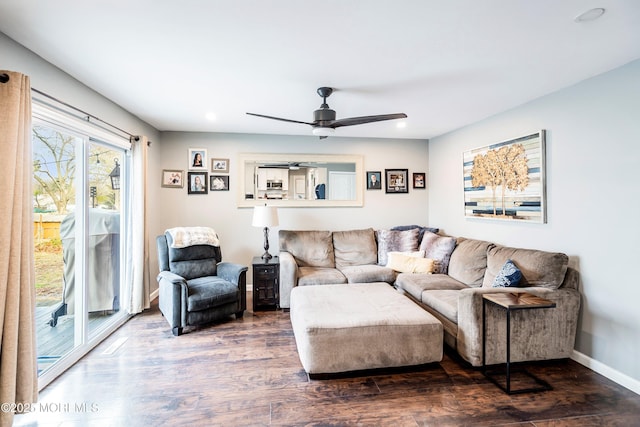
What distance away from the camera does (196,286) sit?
3426 millimetres

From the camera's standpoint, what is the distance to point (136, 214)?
366 centimetres

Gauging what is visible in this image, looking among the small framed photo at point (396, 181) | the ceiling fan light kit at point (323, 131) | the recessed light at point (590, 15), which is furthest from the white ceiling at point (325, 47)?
the small framed photo at point (396, 181)

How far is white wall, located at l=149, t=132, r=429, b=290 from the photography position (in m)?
4.58

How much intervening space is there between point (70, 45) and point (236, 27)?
1.24 meters

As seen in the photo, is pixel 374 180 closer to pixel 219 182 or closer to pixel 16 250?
pixel 219 182

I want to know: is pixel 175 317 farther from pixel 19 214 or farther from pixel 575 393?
pixel 575 393

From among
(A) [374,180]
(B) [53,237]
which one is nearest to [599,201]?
(A) [374,180]

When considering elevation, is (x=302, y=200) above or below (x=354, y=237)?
above

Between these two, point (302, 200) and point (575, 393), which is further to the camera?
point (302, 200)

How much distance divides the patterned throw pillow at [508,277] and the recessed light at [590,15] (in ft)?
6.45

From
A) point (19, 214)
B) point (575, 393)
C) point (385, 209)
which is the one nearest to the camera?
point (19, 214)

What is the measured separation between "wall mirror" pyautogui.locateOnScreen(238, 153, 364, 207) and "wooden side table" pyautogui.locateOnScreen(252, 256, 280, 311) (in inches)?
45.9

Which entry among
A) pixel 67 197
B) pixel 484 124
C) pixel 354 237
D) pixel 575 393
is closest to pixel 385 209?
pixel 354 237

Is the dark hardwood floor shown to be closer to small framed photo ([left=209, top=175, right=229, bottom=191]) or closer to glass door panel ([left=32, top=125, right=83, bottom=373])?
glass door panel ([left=32, top=125, right=83, bottom=373])
